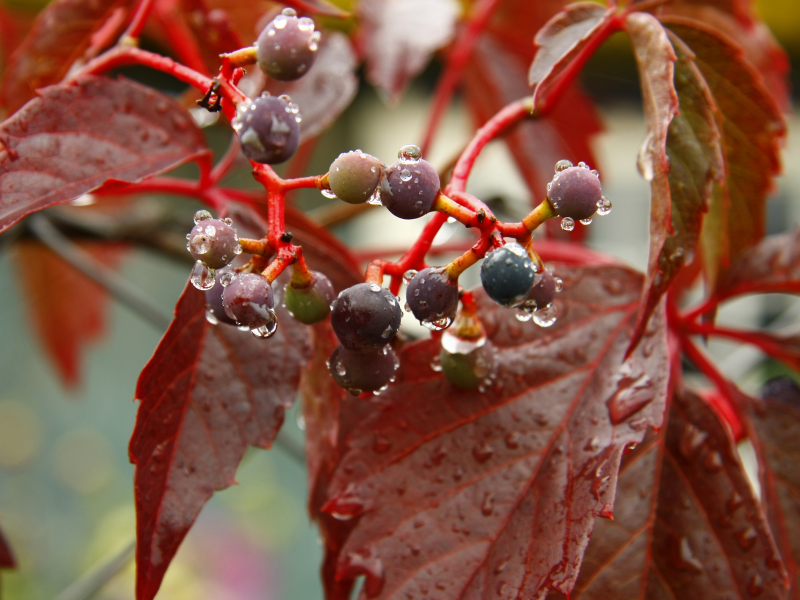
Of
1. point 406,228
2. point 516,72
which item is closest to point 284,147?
point 516,72

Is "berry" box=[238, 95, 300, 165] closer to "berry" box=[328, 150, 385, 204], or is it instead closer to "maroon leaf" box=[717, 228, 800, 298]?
"berry" box=[328, 150, 385, 204]

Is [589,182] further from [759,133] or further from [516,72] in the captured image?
[516,72]

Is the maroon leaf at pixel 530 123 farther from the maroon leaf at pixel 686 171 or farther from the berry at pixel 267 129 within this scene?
the berry at pixel 267 129

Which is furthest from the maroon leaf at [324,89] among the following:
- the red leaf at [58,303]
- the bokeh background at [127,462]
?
the bokeh background at [127,462]

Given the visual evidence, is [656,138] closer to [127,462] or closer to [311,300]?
[311,300]

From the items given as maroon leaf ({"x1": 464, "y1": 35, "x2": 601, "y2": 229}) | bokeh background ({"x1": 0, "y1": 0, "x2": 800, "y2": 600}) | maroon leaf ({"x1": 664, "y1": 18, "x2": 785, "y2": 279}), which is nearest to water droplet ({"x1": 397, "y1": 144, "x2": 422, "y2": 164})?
maroon leaf ({"x1": 664, "y1": 18, "x2": 785, "y2": 279})
